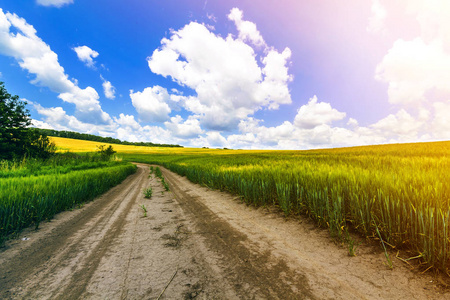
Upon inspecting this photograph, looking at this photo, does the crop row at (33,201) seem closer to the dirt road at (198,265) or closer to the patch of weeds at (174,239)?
the dirt road at (198,265)

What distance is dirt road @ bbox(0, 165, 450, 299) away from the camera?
2.00 metres

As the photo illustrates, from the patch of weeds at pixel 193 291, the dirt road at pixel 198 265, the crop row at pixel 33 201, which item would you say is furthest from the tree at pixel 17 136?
the patch of weeds at pixel 193 291

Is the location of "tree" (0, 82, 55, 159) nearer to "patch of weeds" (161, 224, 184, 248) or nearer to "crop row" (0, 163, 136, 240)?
"crop row" (0, 163, 136, 240)

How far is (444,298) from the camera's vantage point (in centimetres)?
178

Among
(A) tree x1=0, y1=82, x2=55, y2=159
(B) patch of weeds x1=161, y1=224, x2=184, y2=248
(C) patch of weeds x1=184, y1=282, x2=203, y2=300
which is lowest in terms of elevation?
(B) patch of weeds x1=161, y1=224, x2=184, y2=248

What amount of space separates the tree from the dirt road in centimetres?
1892

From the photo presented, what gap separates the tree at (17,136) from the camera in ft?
55.4

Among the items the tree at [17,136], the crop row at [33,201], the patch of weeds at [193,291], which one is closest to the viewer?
the patch of weeds at [193,291]

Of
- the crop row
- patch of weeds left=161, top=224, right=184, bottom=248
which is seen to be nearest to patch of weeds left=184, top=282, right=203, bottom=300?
patch of weeds left=161, top=224, right=184, bottom=248

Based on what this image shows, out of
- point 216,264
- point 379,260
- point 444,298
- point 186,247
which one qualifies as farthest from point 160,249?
point 444,298

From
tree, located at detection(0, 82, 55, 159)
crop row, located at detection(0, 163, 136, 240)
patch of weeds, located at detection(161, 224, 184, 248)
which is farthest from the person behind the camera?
tree, located at detection(0, 82, 55, 159)

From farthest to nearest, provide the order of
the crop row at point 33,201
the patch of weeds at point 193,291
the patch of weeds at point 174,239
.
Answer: the crop row at point 33,201, the patch of weeds at point 174,239, the patch of weeds at point 193,291

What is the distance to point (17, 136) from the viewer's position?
60.0 ft

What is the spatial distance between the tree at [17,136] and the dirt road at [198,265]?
18.9m
